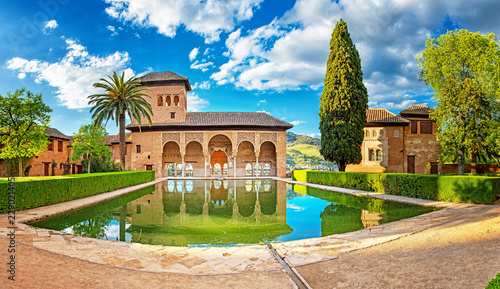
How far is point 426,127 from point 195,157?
75.8 ft

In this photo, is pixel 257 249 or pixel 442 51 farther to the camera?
pixel 442 51

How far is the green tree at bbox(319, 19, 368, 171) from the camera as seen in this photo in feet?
68.4

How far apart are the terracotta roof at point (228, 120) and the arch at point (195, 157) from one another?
3.02 m

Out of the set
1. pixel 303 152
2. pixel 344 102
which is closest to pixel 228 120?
pixel 344 102

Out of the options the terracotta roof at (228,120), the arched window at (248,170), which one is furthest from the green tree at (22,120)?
the arched window at (248,170)

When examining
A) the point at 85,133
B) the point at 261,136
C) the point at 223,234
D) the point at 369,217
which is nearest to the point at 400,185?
the point at 369,217

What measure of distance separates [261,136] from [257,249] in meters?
25.0

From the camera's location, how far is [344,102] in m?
20.9

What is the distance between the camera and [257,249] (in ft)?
16.2

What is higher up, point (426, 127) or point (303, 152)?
point (426, 127)

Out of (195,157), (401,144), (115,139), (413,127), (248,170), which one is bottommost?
(248,170)

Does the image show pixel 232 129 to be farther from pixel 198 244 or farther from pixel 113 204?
pixel 198 244

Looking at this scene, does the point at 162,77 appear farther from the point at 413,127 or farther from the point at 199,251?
the point at 199,251

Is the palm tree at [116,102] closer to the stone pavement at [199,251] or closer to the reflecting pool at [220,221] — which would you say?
the reflecting pool at [220,221]
